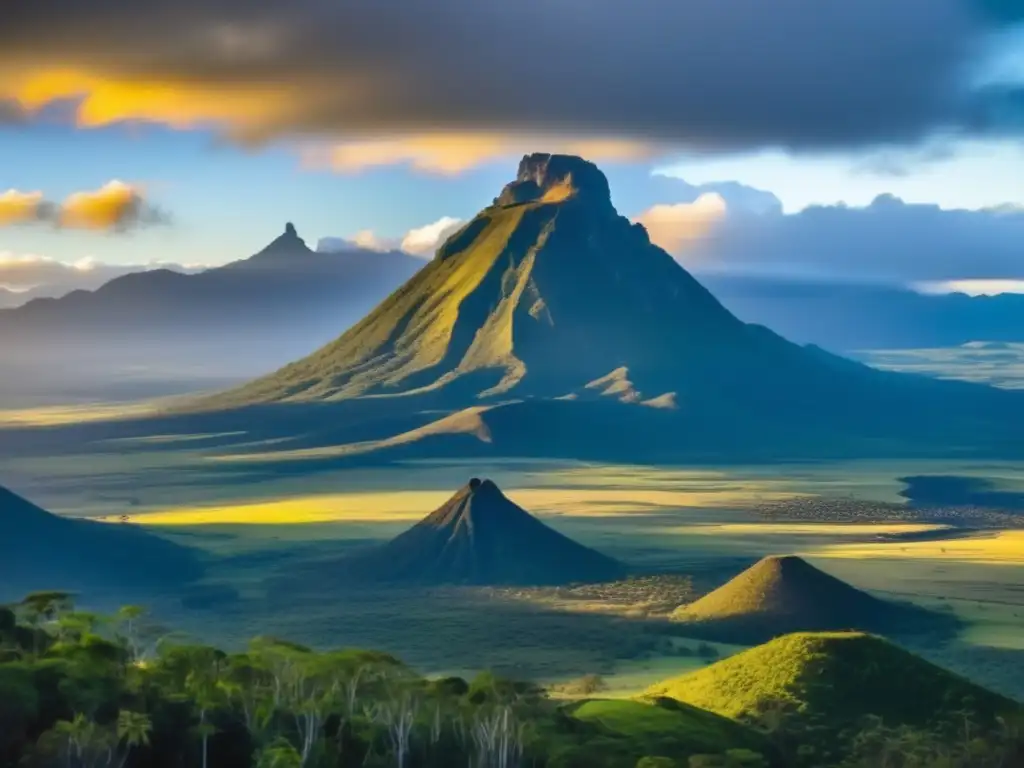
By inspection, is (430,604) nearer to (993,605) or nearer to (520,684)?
(993,605)

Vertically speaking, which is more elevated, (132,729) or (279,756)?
(132,729)

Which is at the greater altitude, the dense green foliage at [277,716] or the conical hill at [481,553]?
the conical hill at [481,553]

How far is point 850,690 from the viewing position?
77.0 metres

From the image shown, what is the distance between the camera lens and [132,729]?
5488 cm

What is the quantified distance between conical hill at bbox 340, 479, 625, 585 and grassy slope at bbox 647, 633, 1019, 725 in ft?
202

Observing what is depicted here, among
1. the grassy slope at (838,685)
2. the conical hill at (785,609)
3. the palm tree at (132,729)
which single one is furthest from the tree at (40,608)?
the conical hill at (785,609)

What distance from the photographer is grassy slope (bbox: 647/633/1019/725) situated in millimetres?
75500

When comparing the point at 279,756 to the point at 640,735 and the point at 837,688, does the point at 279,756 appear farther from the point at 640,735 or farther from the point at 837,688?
the point at 837,688

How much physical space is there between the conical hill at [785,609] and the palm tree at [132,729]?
2435 inches

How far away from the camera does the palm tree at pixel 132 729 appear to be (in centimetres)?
5397

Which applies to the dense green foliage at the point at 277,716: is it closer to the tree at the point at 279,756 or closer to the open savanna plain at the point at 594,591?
the tree at the point at 279,756

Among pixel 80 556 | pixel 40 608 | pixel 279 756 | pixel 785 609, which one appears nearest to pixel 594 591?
pixel 785 609

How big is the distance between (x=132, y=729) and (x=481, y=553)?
9108cm

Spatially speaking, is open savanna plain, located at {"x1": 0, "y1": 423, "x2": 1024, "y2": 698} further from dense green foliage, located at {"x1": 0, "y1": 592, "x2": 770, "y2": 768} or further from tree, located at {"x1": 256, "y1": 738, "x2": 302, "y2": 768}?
tree, located at {"x1": 256, "y1": 738, "x2": 302, "y2": 768}
